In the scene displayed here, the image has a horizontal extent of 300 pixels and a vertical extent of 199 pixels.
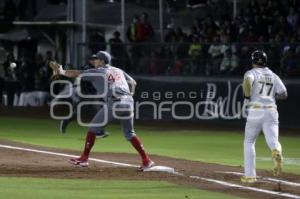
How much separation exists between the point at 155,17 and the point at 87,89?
6966 mm

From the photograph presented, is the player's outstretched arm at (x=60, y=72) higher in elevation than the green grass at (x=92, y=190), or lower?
higher

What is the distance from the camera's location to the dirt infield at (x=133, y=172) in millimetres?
11679

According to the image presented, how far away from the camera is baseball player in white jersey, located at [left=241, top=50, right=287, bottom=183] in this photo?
11805mm

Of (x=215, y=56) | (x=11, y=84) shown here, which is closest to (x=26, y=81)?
(x=11, y=84)

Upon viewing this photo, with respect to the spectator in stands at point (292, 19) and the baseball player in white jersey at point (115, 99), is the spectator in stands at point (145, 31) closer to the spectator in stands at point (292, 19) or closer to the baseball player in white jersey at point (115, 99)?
the spectator in stands at point (292, 19)

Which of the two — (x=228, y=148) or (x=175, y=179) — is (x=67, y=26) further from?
(x=175, y=179)

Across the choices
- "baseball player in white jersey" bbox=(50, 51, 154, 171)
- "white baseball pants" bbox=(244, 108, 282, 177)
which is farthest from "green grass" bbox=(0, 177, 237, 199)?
"baseball player in white jersey" bbox=(50, 51, 154, 171)

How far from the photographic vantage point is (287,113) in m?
24.5

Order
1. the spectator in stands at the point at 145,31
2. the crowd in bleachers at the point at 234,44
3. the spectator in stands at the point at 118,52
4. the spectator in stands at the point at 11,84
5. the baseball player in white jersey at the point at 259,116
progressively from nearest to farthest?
the baseball player in white jersey at the point at 259,116, the crowd in bleachers at the point at 234,44, the spectator in stands at the point at 118,52, the spectator in stands at the point at 145,31, the spectator in stands at the point at 11,84

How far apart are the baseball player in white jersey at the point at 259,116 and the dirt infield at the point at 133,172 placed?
1.14 ft

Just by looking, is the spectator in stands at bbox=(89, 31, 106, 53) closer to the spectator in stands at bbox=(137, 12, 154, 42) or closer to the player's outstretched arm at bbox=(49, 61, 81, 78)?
the spectator in stands at bbox=(137, 12, 154, 42)

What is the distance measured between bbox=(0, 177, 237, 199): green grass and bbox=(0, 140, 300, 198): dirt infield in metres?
0.47

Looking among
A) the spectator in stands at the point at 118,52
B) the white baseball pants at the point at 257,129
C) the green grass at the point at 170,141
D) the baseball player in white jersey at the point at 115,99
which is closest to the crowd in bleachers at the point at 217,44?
the spectator in stands at the point at 118,52

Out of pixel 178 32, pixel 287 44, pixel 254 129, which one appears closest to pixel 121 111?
pixel 254 129
